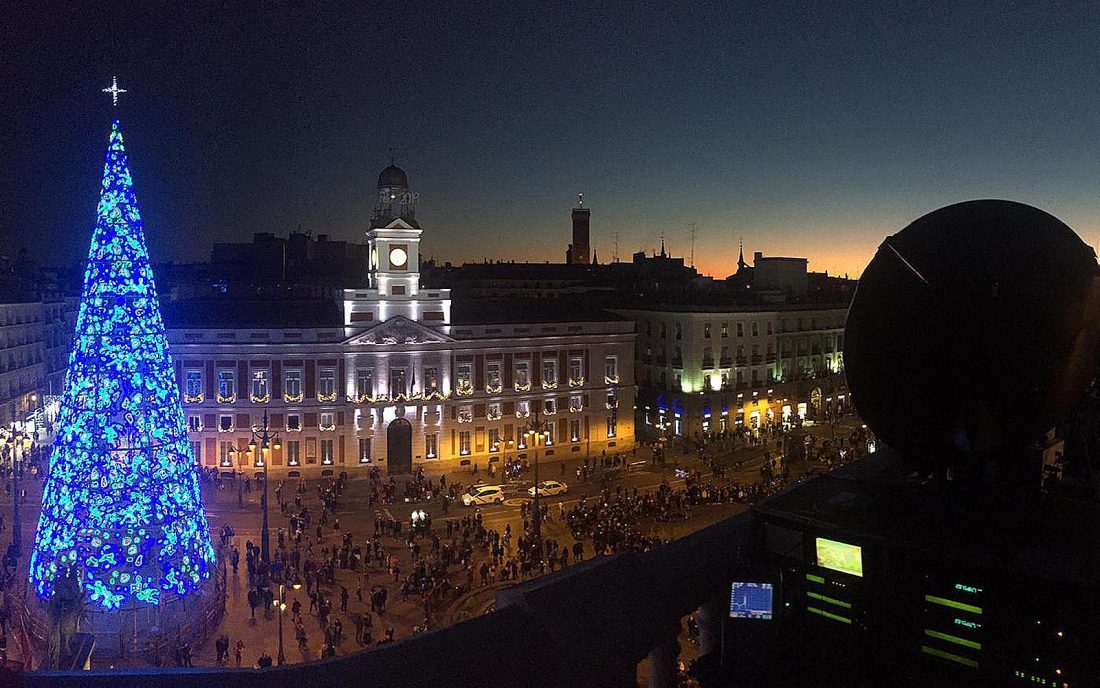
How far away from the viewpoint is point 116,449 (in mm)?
21531

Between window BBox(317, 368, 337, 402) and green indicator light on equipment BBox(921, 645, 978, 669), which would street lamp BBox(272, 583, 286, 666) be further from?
window BBox(317, 368, 337, 402)

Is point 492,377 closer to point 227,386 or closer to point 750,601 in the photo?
point 227,386

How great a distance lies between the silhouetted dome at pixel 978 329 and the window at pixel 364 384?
4364cm

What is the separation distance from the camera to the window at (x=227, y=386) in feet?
161

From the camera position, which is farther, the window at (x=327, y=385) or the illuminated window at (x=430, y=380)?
the illuminated window at (x=430, y=380)

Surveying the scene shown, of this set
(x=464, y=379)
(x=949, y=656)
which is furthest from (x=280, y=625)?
(x=464, y=379)

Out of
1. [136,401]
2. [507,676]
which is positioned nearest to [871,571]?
[507,676]

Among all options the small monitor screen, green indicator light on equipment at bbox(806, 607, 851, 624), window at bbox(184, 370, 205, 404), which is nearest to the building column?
the small monitor screen

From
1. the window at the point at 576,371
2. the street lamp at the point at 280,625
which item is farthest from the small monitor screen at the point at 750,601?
the window at the point at 576,371

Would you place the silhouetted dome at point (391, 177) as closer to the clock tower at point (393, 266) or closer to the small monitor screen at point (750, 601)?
the clock tower at point (393, 266)

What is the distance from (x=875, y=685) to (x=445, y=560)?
22.8 m

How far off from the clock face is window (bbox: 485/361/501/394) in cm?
831

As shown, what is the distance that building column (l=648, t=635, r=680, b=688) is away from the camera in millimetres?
10883

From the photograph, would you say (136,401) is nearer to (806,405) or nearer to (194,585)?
(194,585)
